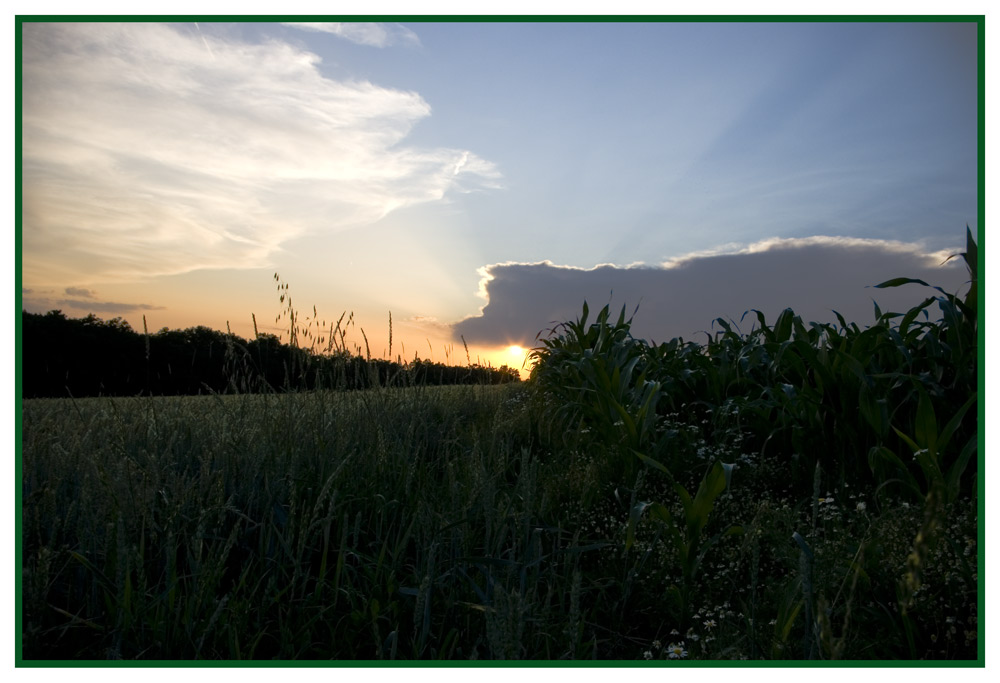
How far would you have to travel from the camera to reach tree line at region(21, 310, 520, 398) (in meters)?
3.67

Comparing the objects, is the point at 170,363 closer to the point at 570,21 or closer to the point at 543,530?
the point at 543,530

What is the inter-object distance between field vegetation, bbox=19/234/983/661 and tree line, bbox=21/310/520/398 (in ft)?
0.67

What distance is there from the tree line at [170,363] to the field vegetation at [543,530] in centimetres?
20

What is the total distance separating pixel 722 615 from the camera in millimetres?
1989

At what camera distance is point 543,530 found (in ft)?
7.77

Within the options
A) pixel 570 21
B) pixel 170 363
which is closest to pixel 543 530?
pixel 570 21

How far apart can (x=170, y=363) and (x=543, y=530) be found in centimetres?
398

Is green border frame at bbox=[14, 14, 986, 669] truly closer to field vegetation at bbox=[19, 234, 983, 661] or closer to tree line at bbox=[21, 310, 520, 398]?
field vegetation at bbox=[19, 234, 983, 661]

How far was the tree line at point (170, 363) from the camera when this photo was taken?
12.0 ft

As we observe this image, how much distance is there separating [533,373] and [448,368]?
5.06 ft

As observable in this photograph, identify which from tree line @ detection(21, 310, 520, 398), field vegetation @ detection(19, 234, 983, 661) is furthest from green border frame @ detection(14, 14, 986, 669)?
tree line @ detection(21, 310, 520, 398)

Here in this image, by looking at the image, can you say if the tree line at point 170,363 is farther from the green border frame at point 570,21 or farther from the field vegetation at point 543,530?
the green border frame at point 570,21

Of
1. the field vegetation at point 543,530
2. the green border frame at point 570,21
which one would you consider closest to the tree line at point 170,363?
the field vegetation at point 543,530
